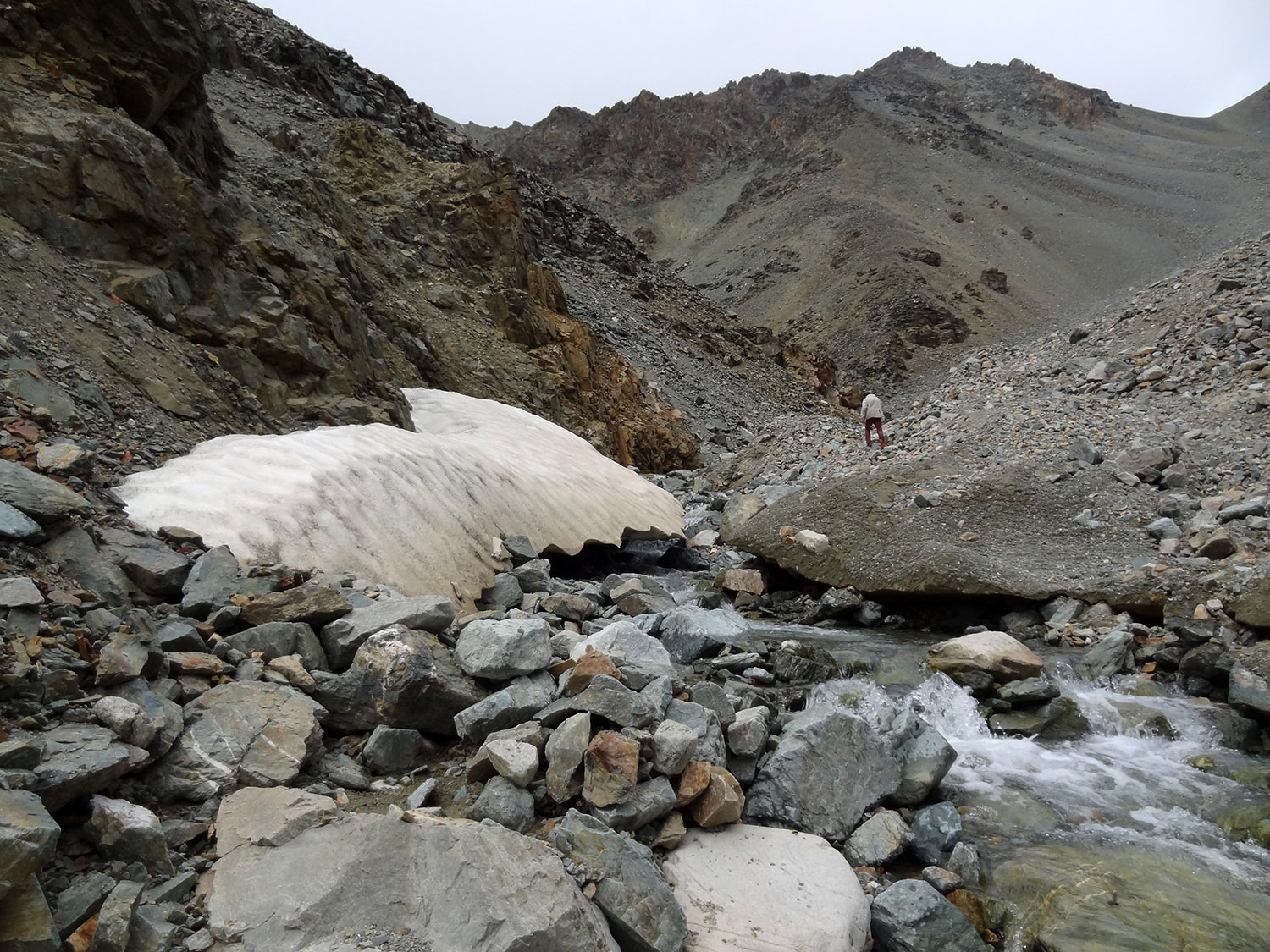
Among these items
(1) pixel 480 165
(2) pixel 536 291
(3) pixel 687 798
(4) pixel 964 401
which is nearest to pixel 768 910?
(3) pixel 687 798

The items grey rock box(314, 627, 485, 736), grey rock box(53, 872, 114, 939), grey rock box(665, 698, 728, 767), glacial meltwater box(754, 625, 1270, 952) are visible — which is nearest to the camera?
grey rock box(53, 872, 114, 939)

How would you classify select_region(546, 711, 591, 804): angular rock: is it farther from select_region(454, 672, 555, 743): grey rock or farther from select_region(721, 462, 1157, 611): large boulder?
select_region(721, 462, 1157, 611): large boulder

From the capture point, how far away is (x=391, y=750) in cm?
388

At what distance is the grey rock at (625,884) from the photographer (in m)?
2.96

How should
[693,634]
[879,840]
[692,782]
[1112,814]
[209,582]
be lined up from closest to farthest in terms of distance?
1. [692,782]
2. [879,840]
3. [1112,814]
4. [209,582]
5. [693,634]

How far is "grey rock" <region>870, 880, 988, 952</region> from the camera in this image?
3.36m

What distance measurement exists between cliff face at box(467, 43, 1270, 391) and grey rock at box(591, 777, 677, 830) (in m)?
35.2

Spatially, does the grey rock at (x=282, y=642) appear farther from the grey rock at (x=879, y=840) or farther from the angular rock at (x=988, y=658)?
the angular rock at (x=988, y=658)

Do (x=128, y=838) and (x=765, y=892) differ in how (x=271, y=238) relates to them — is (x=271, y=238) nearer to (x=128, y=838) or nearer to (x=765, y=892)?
(x=128, y=838)

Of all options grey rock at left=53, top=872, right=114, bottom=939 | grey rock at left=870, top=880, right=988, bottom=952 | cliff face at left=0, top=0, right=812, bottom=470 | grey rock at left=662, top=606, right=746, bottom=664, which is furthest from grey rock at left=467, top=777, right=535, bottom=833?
cliff face at left=0, top=0, right=812, bottom=470

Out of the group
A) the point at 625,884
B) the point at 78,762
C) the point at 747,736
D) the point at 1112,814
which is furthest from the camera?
the point at 1112,814

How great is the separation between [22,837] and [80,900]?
335mm

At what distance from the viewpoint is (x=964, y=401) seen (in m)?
13.1

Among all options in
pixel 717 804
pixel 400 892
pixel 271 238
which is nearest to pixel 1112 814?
pixel 717 804
